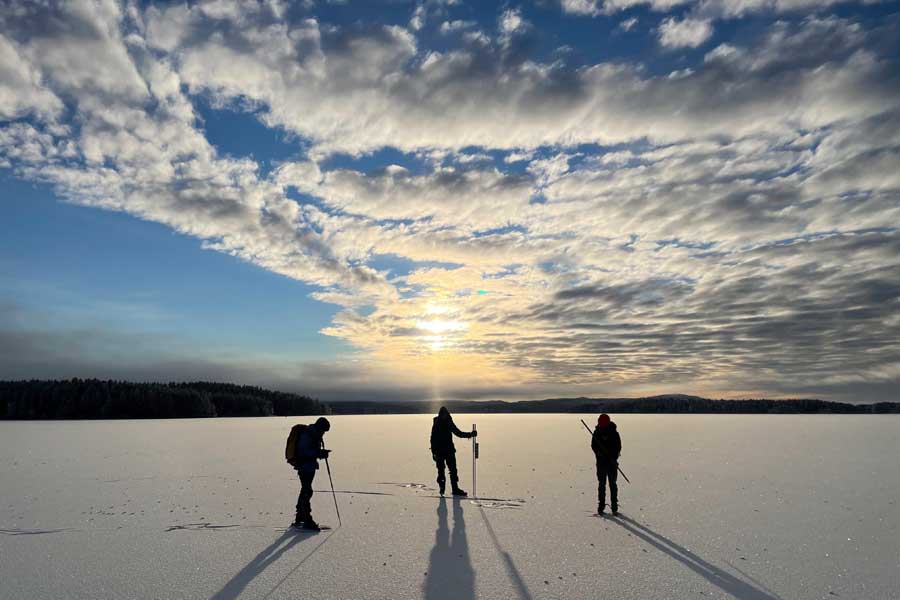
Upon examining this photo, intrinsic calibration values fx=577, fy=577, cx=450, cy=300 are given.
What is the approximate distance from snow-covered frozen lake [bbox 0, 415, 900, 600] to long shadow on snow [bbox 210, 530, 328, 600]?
0.04 meters

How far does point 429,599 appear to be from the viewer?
684 cm

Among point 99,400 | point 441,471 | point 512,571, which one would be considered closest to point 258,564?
point 512,571

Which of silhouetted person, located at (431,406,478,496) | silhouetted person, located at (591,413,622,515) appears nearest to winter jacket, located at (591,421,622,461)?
silhouetted person, located at (591,413,622,515)

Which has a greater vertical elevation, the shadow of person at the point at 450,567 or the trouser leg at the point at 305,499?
the trouser leg at the point at 305,499

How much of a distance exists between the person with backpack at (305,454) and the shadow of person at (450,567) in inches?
102

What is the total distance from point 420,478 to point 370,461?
487 cm

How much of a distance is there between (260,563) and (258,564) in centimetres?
6

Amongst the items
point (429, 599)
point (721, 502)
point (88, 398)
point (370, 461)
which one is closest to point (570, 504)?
point (721, 502)

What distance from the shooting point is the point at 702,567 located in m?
8.14

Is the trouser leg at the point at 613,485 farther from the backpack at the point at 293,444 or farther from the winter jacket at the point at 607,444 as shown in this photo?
the backpack at the point at 293,444

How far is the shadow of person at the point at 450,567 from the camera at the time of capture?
23.3 feet

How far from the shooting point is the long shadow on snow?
23.6 ft

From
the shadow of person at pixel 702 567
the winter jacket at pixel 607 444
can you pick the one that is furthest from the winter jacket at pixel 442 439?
the shadow of person at pixel 702 567

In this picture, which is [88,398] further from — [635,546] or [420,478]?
[635,546]
